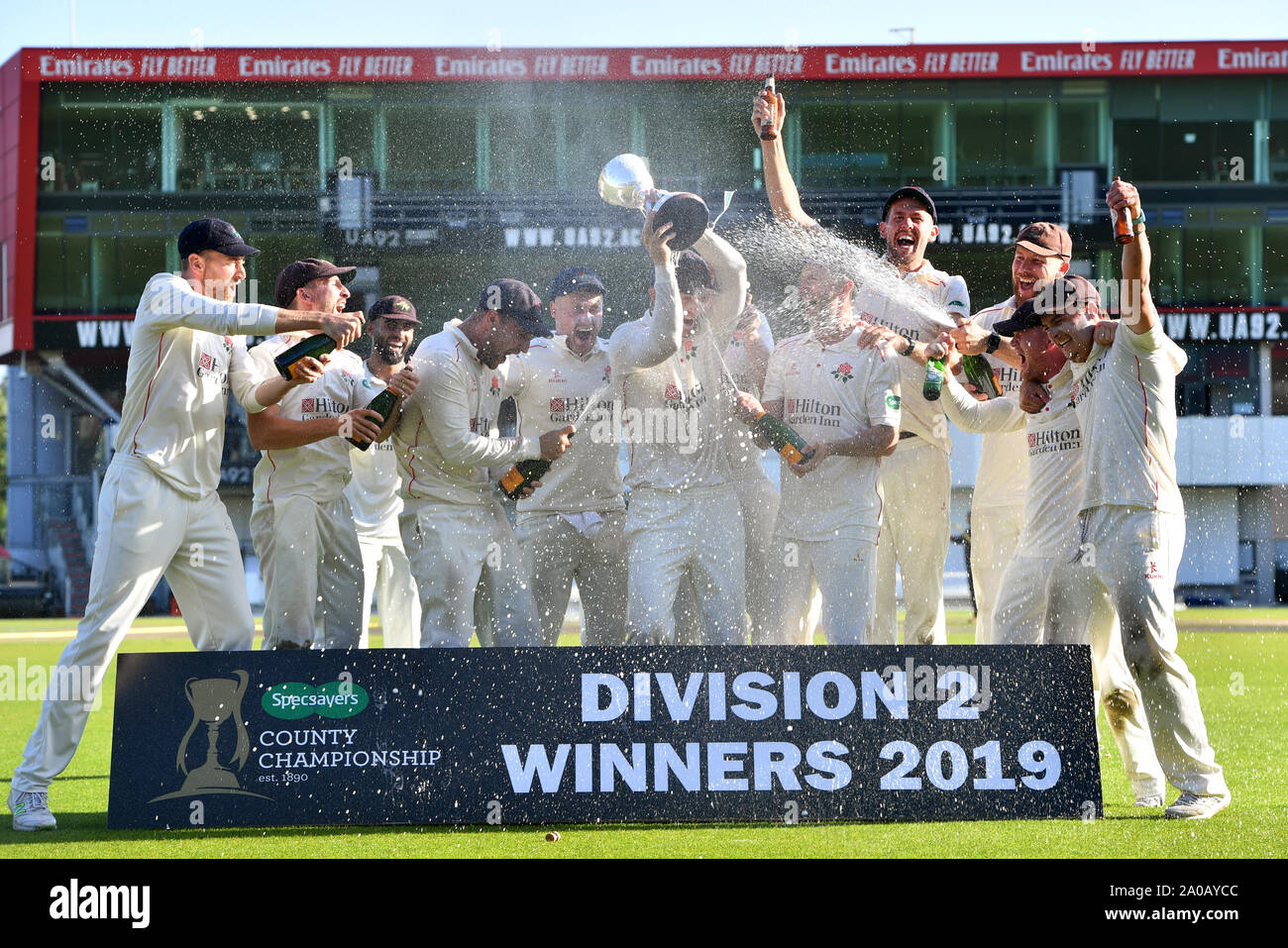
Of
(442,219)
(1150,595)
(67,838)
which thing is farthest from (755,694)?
(442,219)

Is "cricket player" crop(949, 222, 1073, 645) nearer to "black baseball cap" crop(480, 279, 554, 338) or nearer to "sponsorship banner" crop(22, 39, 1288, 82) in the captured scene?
"black baseball cap" crop(480, 279, 554, 338)

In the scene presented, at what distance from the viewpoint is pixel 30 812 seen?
570 cm

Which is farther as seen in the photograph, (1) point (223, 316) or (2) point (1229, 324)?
(2) point (1229, 324)

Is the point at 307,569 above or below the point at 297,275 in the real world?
below

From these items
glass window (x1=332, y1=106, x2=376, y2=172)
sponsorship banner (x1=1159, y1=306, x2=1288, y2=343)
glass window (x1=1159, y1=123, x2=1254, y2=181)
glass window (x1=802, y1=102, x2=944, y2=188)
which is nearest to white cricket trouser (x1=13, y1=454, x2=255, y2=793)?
glass window (x1=332, y1=106, x2=376, y2=172)

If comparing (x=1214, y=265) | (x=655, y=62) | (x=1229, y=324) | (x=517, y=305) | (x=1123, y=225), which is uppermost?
(x=655, y=62)

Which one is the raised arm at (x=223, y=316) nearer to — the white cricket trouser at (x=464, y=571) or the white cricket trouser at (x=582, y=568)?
the white cricket trouser at (x=464, y=571)

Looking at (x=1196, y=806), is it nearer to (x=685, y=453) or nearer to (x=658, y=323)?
(x=685, y=453)

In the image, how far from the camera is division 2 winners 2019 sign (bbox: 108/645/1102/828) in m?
5.50

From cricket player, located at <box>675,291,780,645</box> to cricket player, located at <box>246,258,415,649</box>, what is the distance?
1.68m

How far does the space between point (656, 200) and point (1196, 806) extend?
336cm

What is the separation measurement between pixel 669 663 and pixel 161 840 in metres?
2.05

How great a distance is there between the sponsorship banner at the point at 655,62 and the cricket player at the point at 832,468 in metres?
12.5

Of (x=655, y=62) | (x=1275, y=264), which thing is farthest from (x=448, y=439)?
(x=1275, y=264)
